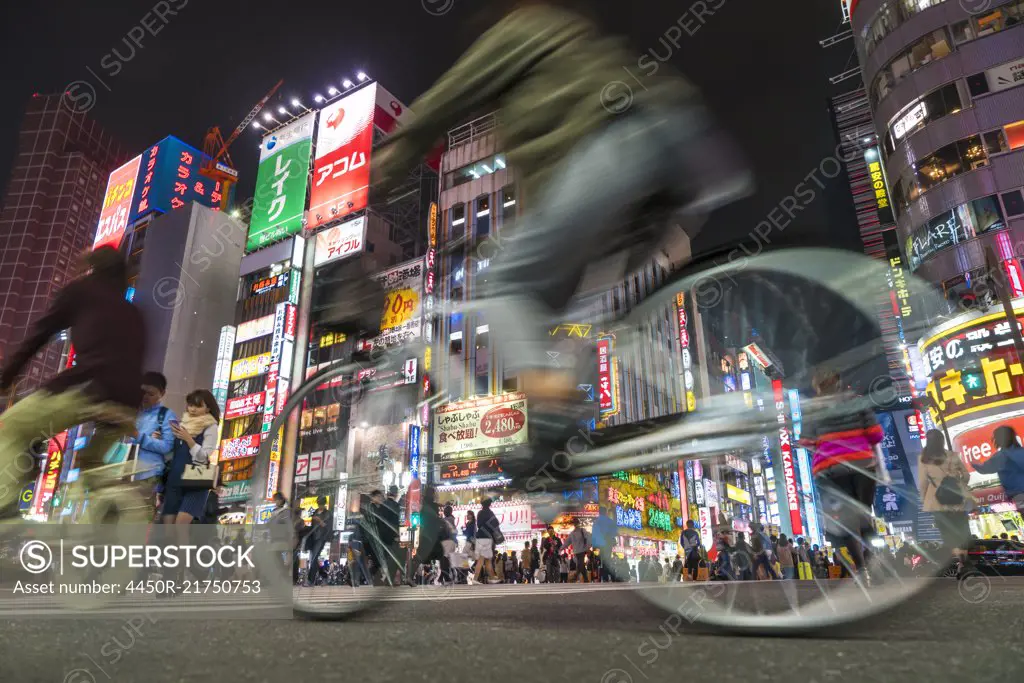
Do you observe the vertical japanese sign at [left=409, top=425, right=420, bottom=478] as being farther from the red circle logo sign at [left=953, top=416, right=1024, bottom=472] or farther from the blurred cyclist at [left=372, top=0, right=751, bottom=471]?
the blurred cyclist at [left=372, top=0, right=751, bottom=471]

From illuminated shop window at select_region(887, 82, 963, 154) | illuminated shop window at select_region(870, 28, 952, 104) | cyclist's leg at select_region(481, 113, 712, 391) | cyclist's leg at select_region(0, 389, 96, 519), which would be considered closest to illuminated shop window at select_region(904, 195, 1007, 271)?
illuminated shop window at select_region(887, 82, 963, 154)

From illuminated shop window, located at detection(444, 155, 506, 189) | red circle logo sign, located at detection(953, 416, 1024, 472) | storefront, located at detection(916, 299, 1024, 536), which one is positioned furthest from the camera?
illuminated shop window, located at detection(444, 155, 506, 189)

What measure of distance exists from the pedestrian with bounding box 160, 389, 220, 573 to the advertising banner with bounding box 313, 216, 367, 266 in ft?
101

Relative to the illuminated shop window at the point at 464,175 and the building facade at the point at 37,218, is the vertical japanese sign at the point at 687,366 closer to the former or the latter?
the illuminated shop window at the point at 464,175

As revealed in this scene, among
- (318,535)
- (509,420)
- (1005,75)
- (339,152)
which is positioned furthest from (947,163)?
(339,152)

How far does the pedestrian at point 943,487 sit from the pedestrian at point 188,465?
4.40 metres

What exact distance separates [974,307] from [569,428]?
22115 mm

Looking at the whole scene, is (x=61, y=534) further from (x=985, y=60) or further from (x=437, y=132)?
(x=985, y=60)

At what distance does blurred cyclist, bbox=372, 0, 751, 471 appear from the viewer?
205cm

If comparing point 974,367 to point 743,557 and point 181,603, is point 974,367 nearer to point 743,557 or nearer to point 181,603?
point 743,557

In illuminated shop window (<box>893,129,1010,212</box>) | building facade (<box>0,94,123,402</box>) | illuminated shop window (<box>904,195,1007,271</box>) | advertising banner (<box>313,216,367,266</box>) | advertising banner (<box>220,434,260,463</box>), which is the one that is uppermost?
building facade (<box>0,94,123,402</box>)

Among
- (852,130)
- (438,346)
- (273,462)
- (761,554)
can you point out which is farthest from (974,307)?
(852,130)

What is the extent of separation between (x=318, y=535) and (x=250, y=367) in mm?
34128

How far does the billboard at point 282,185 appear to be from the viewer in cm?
3722
